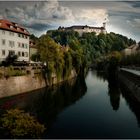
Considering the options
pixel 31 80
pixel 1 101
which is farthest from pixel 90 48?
pixel 1 101

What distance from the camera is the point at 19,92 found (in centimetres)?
4984

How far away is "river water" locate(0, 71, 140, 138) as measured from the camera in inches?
1117

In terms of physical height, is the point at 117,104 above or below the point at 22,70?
below

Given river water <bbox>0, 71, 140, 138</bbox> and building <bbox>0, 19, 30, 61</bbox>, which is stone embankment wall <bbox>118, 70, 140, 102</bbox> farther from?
building <bbox>0, 19, 30, 61</bbox>

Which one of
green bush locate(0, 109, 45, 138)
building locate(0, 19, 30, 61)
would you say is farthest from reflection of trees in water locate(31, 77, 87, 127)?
building locate(0, 19, 30, 61)

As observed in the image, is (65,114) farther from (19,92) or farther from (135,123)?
(19,92)

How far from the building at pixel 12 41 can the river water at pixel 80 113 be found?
14.9 m

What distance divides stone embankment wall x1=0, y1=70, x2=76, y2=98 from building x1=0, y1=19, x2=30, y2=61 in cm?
1038

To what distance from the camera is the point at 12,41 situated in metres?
65.9

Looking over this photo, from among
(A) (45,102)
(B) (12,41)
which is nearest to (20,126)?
(A) (45,102)

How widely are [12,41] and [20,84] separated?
1790 cm

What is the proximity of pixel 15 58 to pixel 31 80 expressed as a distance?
39.8 feet

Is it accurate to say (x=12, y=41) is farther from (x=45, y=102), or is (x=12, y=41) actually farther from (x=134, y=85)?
(x=134, y=85)

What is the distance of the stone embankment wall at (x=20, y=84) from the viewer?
45.8 metres
